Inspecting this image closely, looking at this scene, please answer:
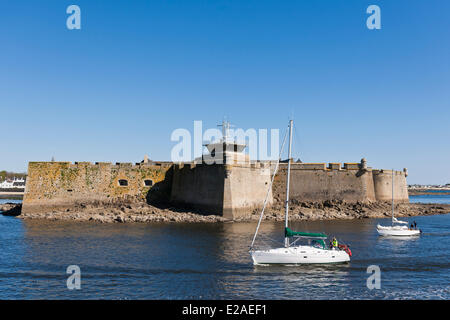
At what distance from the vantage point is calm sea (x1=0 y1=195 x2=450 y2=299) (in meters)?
15.1

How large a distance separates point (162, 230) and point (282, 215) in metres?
14.1

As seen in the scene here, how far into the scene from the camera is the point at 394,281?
17094 mm

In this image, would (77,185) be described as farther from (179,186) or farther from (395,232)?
(395,232)

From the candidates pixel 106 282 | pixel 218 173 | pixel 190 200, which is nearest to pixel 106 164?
pixel 190 200

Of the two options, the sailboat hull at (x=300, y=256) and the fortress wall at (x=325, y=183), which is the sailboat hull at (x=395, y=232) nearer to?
the sailboat hull at (x=300, y=256)

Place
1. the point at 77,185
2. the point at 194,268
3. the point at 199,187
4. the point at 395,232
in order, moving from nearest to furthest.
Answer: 1. the point at 194,268
2. the point at 395,232
3. the point at 199,187
4. the point at 77,185

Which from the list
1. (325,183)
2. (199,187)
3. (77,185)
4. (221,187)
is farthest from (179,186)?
(325,183)

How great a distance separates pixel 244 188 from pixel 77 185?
17769mm

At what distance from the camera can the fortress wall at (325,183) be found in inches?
1763

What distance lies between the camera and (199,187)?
127 ft

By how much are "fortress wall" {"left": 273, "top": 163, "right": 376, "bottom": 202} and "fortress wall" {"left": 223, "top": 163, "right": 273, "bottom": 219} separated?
125 inches

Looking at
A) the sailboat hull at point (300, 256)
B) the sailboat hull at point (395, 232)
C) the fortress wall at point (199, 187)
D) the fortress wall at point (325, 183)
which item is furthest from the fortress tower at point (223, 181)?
the sailboat hull at point (300, 256)

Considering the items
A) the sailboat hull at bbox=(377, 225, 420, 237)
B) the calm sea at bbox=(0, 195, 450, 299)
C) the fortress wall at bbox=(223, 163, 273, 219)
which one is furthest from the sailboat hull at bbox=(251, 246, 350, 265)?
the fortress wall at bbox=(223, 163, 273, 219)
